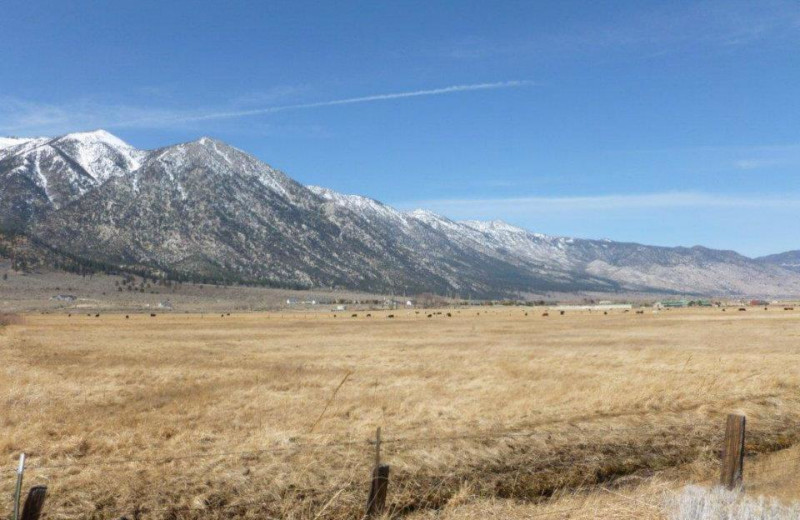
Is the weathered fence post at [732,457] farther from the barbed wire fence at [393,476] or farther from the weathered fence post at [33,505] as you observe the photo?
the weathered fence post at [33,505]

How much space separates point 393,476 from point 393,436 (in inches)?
121

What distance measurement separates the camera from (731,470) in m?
12.7

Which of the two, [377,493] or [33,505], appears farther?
[377,493]

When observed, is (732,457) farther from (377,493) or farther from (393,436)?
(393,436)

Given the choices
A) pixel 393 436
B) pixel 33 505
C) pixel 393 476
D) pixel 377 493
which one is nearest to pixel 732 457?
pixel 393 476

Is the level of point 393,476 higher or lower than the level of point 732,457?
lower

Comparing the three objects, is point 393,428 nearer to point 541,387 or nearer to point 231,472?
point 231,472

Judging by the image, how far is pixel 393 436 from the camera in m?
17.3

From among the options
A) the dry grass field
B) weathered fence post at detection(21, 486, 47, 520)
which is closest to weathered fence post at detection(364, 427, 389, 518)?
the dry grass field

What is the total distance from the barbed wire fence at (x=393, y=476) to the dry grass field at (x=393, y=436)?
52 millimetres

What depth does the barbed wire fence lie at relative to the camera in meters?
12.0

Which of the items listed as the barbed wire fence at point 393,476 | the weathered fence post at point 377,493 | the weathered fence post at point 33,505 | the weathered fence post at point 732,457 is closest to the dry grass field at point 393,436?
the barbed wire fence at point 393,476

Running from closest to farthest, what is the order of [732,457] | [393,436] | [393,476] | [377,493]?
[377,493], [732,457], [393,476], [393,436]

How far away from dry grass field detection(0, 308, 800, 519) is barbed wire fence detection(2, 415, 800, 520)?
2.0 inches
